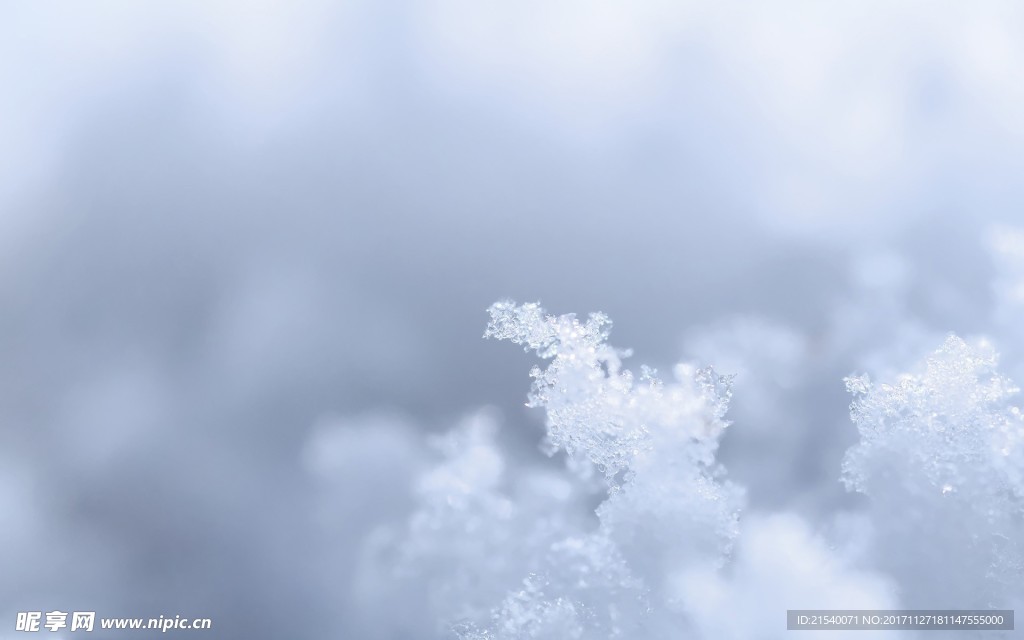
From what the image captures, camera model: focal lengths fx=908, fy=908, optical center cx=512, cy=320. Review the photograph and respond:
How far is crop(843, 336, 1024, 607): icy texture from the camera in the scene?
47.2 ft

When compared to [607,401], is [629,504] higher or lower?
lower

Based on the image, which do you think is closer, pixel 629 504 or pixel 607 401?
pixel 629 504

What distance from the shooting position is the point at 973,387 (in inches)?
575

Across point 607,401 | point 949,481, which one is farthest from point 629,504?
point 949,481

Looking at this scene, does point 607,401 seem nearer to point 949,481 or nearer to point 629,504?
point 629,504

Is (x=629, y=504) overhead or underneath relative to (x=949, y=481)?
underneath

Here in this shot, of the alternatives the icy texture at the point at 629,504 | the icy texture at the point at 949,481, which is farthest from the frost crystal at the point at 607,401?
the icy texture at the point at 949,481

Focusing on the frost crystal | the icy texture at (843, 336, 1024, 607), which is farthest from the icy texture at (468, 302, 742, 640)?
the icy texture at (843, 336, 1024, 607)

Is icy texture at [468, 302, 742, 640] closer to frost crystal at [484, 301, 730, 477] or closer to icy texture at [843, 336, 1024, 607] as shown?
frost crystal at [484, 301, 730, 477]

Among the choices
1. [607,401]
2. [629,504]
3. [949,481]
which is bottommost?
[629,504]

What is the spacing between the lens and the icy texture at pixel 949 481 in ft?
47.2

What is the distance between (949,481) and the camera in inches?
572

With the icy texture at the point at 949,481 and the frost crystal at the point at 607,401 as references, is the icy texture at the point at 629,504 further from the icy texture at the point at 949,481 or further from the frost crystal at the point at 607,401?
the icy texture at the point at 949,481

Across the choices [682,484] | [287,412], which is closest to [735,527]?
[682,484]
